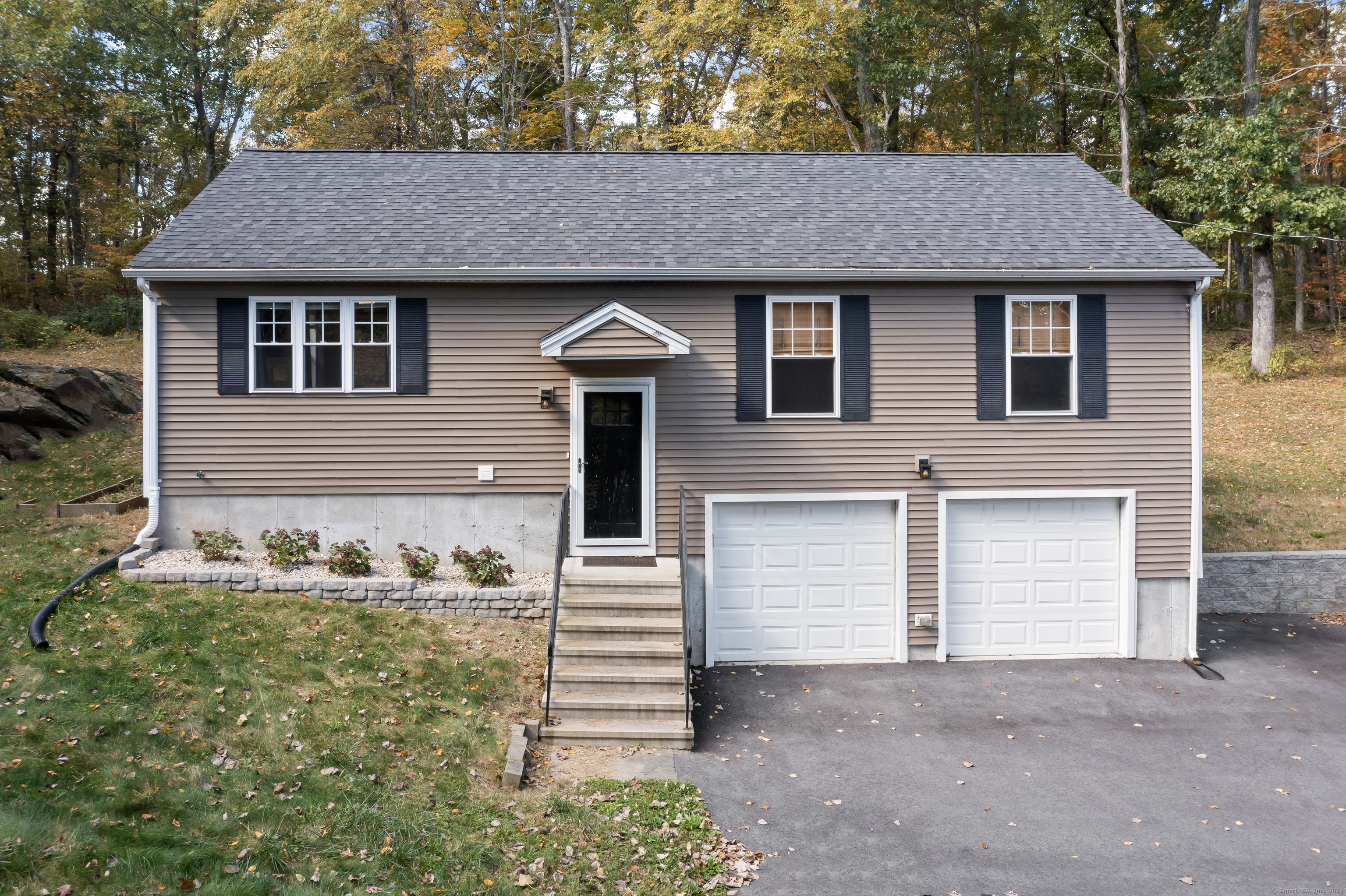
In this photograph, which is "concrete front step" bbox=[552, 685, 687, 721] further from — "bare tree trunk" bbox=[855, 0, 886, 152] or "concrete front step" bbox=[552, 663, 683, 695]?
"bare tree trunk" bbox=[855, 0, 886, 152]

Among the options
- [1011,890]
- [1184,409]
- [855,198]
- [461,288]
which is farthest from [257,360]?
[1184,409]

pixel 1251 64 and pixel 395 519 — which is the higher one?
pixel 1251 64

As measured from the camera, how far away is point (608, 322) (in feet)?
30.1

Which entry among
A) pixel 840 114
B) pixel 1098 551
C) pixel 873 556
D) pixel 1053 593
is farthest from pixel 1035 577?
A: pixel 840 114

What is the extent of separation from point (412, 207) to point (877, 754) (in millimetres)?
8932

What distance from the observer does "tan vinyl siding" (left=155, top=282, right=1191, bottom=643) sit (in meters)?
9.73

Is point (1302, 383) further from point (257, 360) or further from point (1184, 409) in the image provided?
point (257, 360)

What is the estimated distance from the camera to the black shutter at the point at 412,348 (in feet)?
31.9

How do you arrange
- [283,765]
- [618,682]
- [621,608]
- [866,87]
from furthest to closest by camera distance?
[866,87] < [621,608] < [618,682] < [283,765]

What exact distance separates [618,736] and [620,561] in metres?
2.65

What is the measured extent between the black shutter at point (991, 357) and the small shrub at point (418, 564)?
6.93m

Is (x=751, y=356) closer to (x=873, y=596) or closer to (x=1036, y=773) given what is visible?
(x=873, y=596)

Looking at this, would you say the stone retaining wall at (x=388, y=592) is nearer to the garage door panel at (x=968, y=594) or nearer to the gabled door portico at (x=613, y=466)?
the gabled door portico at (x=613, y=466)

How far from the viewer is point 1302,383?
19.2 m
